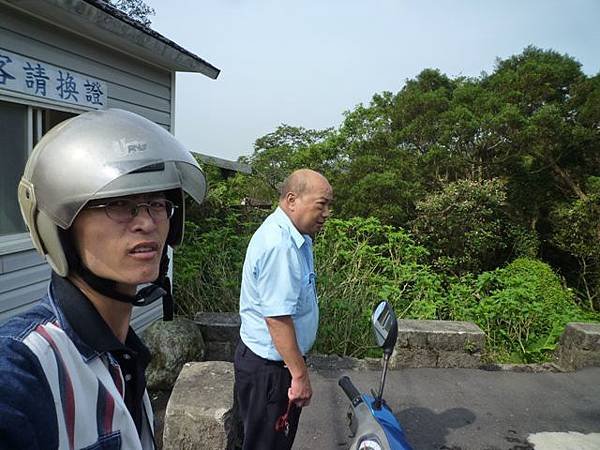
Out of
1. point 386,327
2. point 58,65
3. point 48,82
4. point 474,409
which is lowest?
point 474,409

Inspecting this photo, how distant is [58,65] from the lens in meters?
3.93

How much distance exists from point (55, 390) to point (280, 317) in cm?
139

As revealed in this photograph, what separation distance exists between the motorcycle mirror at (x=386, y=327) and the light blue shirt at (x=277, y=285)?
0.35m

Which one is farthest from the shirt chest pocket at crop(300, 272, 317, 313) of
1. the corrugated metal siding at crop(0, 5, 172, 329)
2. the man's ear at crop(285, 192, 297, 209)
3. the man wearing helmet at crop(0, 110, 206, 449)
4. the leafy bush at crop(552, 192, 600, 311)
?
the leafy bush at crop(552, 192, 600, 311)

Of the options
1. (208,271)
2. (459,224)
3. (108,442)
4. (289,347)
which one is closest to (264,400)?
(289,347)

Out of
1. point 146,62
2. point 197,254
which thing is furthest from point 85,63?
point 197,254

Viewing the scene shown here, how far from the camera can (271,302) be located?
2141 millimetres

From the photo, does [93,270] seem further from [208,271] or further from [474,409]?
[208,271]

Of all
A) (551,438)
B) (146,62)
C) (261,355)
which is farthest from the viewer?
(146,62)

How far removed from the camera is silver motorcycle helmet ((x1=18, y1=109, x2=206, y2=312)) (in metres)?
1.00

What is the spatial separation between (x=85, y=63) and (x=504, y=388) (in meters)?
5.01

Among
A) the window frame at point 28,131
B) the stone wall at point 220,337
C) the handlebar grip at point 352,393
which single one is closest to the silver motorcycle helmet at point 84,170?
the handlebar grip at point 352,393

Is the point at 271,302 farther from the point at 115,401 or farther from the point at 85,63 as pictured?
the point at 85,63

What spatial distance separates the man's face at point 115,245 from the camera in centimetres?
103
